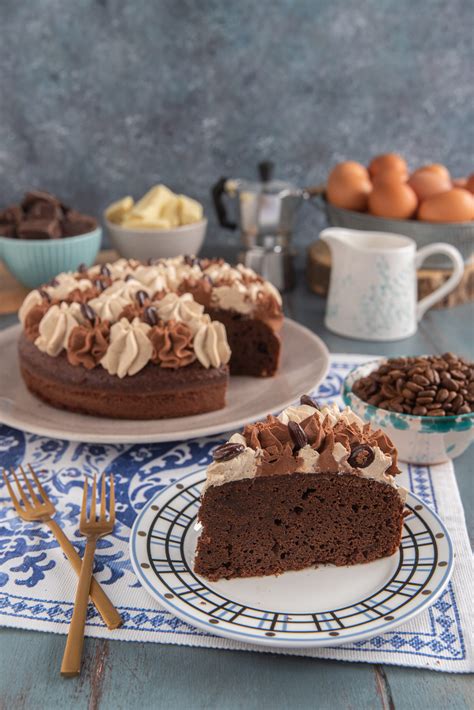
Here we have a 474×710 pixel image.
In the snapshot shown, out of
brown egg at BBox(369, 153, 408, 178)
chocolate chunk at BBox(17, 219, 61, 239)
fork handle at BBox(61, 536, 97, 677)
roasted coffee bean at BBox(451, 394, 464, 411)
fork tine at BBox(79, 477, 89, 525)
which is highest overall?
brown egg at BBox(369, 153, 408, 178)

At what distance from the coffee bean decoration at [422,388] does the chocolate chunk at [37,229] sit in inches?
54.5

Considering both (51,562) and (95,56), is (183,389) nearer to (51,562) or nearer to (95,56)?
(51,562)

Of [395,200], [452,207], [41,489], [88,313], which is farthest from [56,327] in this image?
[452,207]

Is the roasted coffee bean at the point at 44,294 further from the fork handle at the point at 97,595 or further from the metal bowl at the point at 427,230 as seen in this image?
the metal bowl at the point at 427,230

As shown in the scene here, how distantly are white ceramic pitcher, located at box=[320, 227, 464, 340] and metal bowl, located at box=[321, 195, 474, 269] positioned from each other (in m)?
0.19

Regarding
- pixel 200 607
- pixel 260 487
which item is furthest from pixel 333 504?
pixel 200 607

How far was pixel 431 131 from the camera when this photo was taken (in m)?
3.38

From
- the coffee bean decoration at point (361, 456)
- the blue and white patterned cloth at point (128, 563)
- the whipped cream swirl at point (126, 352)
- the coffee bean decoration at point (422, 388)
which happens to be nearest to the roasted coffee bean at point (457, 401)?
the coffee bean decoration at point (422, 388)

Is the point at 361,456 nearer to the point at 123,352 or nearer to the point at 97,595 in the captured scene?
the point at 97,595

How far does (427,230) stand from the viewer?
9.03 feet

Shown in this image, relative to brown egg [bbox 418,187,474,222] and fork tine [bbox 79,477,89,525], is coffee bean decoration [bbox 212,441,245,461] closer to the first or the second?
fork tine [bbox 79,477,89,525]

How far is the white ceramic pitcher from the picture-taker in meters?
2.47

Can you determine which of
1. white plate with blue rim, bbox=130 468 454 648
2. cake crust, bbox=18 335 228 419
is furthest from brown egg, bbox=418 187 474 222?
white plate with blue rim, bbox=130 468 454 648

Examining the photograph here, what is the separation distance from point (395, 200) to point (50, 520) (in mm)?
1761
